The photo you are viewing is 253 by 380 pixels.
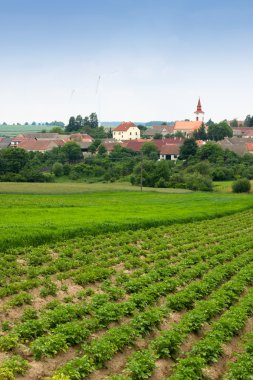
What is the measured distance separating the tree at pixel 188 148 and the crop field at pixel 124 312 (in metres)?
84.0

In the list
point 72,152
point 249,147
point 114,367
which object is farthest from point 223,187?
point 114,367

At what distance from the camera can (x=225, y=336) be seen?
1526cm

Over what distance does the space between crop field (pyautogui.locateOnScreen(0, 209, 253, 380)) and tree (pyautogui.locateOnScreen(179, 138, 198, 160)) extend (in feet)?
275

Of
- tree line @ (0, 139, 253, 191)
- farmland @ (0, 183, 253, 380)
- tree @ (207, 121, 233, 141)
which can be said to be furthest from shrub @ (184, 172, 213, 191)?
tree @ (207, 121, 233, 141)

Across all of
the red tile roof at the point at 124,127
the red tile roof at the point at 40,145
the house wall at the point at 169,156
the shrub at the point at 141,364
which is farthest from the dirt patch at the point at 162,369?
the red tile roof at the point at 124,127

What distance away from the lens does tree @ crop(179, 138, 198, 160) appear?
359 feet

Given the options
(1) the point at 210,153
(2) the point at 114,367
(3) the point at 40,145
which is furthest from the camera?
(3) the point at 40,145

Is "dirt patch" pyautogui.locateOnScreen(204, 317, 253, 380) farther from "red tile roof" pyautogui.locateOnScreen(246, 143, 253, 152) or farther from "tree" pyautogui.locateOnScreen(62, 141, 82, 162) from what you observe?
"red tile roof" pyautogui.locateOnScreen(246, 143, 253, 152)

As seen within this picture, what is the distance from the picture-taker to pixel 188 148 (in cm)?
11031

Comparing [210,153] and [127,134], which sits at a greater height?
[127,134]

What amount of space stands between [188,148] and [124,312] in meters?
95.8

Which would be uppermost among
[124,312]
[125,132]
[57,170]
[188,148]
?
[125,132]

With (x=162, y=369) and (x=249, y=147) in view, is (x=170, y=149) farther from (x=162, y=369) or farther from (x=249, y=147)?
(x=162, y=369)

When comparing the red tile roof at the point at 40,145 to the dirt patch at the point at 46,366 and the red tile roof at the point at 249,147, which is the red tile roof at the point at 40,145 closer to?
the red tile roof at the point at 249,147
